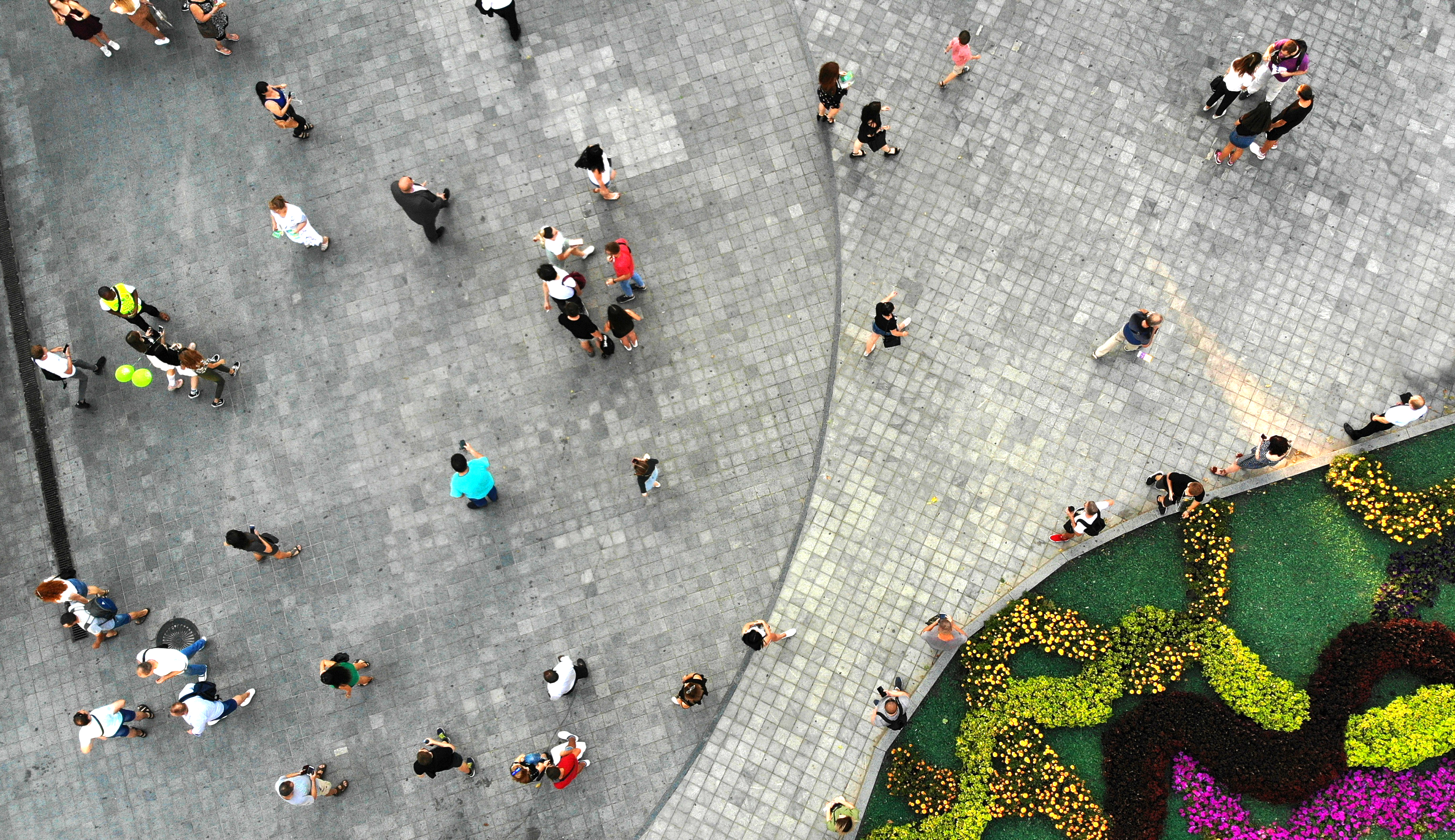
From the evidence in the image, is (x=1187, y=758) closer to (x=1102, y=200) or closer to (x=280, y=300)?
(x=1102, y=200)

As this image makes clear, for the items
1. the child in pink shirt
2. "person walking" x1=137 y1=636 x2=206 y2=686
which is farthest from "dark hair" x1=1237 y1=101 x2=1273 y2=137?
"person walking" x1=137 y1=636 x2=206 y2=686

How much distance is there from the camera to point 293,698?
43.6 ft

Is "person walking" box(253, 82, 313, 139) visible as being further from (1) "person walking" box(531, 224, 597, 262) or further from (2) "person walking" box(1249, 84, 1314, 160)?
(2) "person walking" box(1249, 84, 1314, 160)

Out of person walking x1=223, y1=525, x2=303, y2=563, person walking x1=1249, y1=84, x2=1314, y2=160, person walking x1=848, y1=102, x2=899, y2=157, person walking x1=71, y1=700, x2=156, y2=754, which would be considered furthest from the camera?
person walking x1=1249, y1=84, x2=1314, y2=160

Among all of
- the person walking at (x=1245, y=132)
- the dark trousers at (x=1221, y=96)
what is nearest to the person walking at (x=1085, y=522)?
the person walking at (x=1245, y=132)

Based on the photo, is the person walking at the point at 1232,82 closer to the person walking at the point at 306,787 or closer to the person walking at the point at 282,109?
the person walking at the point at 282,109

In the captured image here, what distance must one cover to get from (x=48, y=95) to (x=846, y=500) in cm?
1588

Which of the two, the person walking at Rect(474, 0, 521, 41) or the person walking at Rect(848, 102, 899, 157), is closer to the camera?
the person walking at Rect(848, 102, 899, 157)

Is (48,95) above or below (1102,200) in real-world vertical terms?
above

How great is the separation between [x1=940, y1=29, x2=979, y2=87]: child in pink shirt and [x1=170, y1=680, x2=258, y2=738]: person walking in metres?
15.5

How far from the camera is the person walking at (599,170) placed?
12852mm

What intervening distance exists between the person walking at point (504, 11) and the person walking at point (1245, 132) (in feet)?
39.8

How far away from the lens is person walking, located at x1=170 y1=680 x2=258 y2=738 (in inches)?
488

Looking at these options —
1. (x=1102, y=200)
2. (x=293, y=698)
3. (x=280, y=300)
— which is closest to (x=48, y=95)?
(x=280, y=300)
